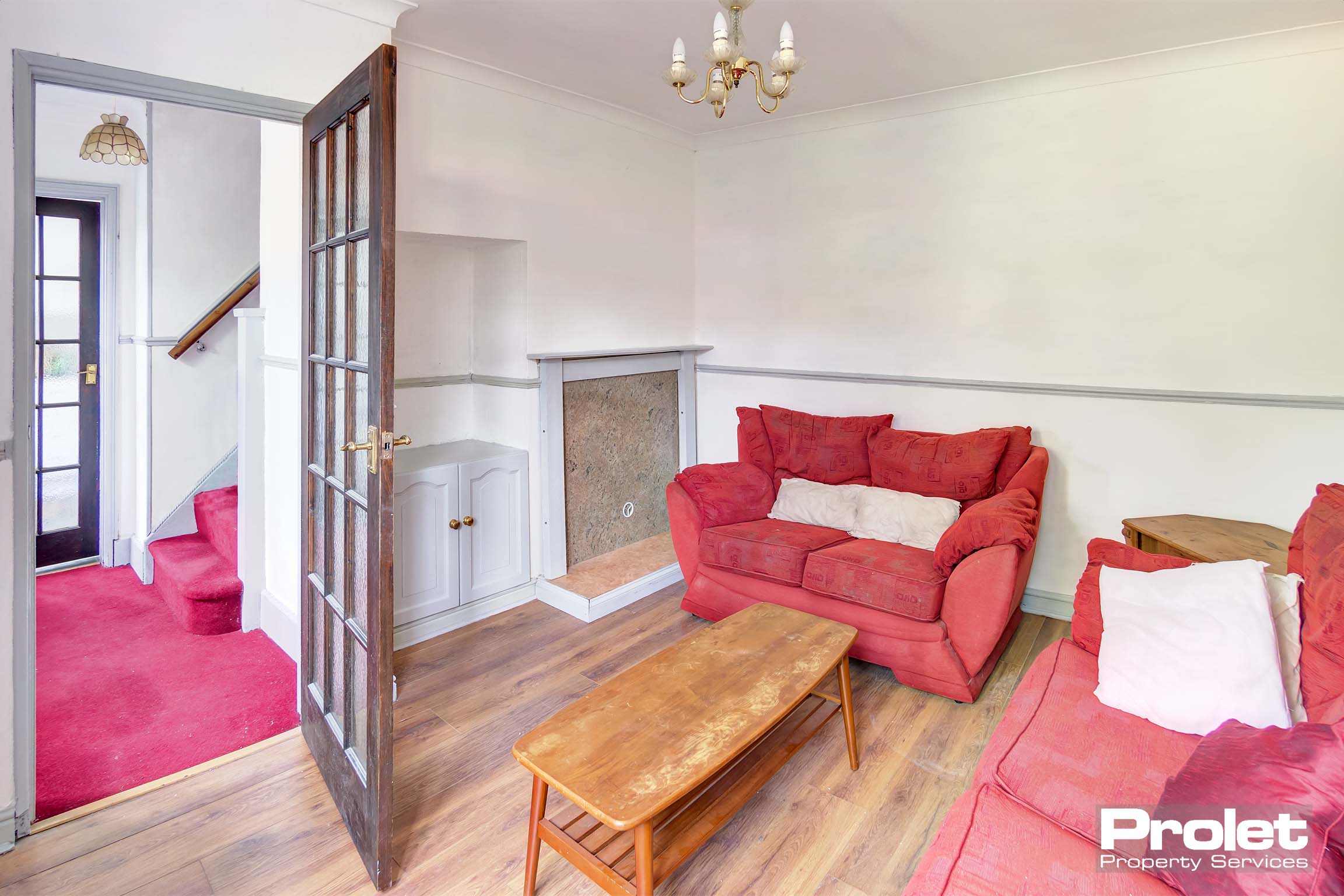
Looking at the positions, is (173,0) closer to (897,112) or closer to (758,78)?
(758,78)

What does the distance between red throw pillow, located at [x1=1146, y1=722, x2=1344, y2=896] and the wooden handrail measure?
4.04 meters

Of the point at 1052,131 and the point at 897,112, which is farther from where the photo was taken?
the point at 897,112

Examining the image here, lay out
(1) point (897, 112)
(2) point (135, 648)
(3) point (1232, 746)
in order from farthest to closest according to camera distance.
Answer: (1) point (897, 112)
(2) point (135, 648)
(3) point (1232, 746)

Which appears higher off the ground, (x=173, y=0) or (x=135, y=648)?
(x=173, y=0)

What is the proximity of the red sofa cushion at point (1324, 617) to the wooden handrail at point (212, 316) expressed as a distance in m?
4.19

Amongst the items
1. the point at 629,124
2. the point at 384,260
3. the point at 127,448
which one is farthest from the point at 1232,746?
the point at 127,448

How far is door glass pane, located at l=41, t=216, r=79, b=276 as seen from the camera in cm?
379

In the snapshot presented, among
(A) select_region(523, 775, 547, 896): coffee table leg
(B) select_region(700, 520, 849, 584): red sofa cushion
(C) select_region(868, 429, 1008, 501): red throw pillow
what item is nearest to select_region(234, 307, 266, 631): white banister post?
(B) select_region(700, 520, 849, 584): red sofa cushion

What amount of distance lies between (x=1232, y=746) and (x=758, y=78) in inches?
77.8

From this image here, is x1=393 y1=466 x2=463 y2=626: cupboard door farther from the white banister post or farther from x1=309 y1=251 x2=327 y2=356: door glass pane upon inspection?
x1=309 y1=251 x2=327 y2=356: door glass pane

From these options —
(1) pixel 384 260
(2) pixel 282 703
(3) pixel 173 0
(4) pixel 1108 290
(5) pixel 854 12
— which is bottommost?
(2) pixel 282 703

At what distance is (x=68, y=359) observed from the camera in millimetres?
3908

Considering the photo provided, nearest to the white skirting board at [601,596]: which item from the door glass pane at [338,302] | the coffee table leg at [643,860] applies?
the door glass pane at [338,302]

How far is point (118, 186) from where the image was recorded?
388cm
